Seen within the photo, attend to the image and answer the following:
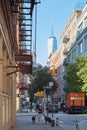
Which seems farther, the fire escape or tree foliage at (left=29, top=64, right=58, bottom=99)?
tree foliage at (left=29, top=64, right=58, bottom=99)

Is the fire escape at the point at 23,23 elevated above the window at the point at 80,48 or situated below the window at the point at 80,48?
below

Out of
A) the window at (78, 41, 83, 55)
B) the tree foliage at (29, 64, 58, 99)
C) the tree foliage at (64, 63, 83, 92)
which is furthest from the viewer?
the window at (78, 41, 83, 55)

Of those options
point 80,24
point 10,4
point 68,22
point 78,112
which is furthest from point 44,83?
point 10,4

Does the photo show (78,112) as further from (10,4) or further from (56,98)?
(56,98)

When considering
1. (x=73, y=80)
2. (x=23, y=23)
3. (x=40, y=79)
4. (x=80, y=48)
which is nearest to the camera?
(x=23, y=23)

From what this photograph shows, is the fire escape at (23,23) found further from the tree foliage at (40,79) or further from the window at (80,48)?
the window at (80,48)

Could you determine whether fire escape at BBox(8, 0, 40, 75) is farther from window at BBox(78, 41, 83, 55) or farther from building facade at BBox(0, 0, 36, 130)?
window at BBox(78, 41, 83, 55)

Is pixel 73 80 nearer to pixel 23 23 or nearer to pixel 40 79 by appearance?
pixel 40 79

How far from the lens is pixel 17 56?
78.5ft

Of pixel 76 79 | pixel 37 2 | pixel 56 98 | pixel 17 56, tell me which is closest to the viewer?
pixel 37 2

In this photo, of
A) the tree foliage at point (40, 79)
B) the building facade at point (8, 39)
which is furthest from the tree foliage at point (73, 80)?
the building facade at point (8, 39)

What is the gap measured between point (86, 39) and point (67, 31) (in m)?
34.4

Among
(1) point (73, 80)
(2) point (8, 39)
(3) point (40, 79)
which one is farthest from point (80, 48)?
(2) point (8, 39)

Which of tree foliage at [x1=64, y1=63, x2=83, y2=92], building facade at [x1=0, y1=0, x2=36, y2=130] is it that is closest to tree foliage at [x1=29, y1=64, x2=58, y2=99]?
tree foliage at [x1=64, y1=63, x2=83, y2=92]
